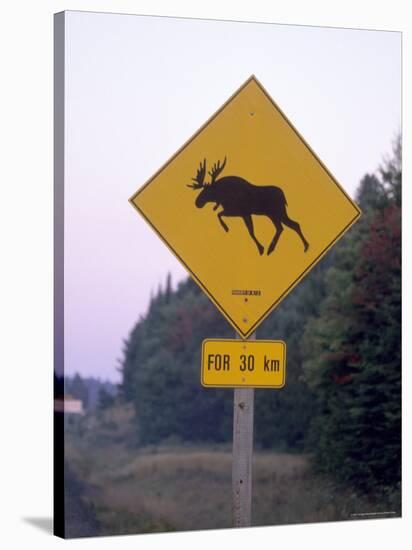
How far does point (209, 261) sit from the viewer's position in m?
13.3

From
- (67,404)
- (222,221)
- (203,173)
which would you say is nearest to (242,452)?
(67,404)

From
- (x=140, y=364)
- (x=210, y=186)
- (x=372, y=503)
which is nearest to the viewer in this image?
(x=210, y=186)

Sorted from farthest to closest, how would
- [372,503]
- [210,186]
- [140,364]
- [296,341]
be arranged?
1. [140,364]
2. [296,341]
3. [372,503]
4. [210,186]

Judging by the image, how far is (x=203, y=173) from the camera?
13.3m

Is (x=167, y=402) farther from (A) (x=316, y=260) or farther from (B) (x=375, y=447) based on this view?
(A) (x=316, y=260)

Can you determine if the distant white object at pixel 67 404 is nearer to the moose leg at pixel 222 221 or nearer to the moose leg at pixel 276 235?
the moose leg at pixel 222 221

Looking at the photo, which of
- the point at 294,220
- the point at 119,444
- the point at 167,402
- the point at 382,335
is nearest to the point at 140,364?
the point at 167,402

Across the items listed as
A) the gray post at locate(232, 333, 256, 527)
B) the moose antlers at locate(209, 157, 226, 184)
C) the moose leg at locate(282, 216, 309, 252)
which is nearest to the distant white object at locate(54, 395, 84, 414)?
the gray post at locate(232, 333, 256, 527)

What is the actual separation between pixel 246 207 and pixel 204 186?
44cm

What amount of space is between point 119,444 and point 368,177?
388cm

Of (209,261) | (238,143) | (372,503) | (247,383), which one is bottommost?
(372,503)

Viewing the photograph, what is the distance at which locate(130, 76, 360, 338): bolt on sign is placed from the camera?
13.2 meters

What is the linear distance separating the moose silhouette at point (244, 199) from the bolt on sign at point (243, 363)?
2.68ft

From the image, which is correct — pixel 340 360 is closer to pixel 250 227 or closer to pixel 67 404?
pixel 250 227
